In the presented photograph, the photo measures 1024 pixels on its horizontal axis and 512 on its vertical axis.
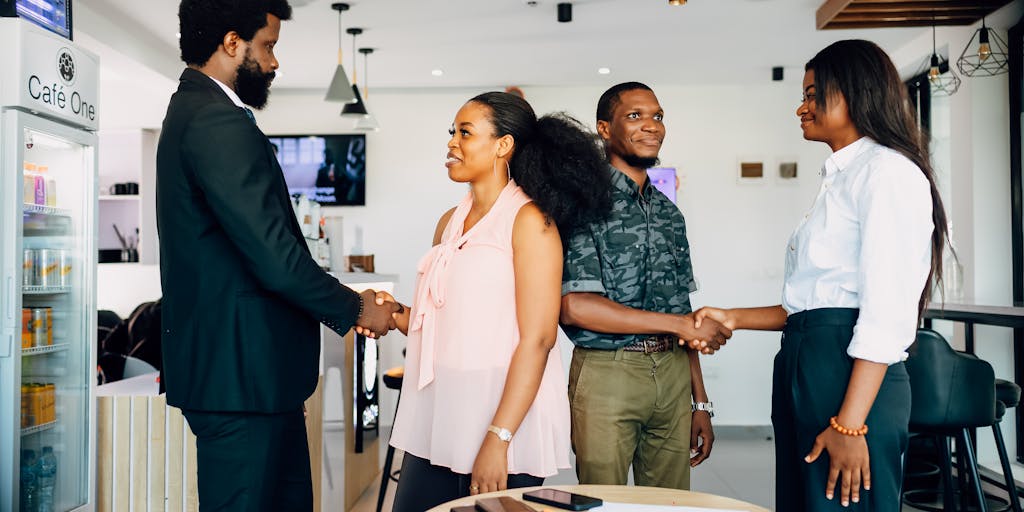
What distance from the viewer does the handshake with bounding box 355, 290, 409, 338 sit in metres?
2.06

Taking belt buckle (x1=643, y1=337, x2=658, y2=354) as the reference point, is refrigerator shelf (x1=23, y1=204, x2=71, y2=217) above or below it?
above

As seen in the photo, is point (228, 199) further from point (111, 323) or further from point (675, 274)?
point (111, 323)

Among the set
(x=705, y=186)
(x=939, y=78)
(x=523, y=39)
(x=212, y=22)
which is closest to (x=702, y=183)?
(x=705, y=186)

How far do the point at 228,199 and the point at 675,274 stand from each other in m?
1.12

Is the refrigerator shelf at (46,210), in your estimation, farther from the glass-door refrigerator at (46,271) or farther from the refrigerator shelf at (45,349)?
the refrigerator shelf at (45,349)

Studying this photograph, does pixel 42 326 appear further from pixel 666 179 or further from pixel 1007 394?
pixel 666 179

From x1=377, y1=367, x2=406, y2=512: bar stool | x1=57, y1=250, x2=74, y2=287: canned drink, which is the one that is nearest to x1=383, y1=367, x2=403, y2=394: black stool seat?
x1=377, y1=367, x2=406, y2=512: bar stool

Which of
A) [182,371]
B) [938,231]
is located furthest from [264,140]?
[938,231]

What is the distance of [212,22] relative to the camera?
5.95 feet

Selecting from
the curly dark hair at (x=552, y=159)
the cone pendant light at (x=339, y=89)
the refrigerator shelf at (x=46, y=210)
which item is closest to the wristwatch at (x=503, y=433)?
the curly dark hair at (x=552, y=159)

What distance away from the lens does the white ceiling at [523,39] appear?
16.0 ft

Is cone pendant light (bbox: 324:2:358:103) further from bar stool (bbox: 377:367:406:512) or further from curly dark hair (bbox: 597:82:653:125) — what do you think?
curly dark hair (bbox: 597:82:653:125)

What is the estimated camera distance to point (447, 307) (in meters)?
1.71

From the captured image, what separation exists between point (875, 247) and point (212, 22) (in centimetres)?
141
